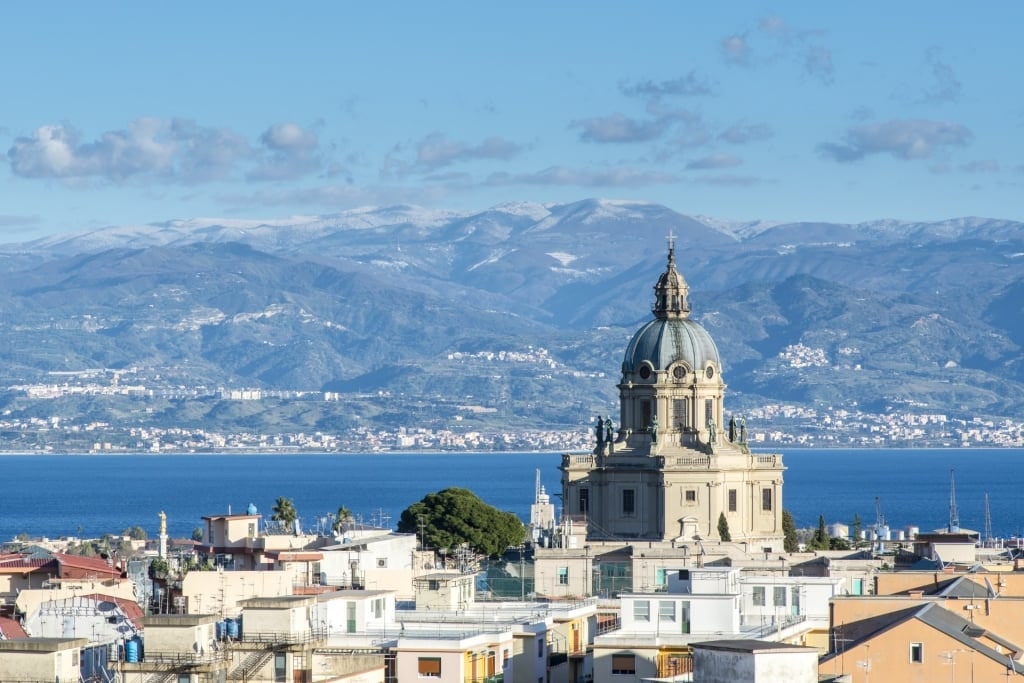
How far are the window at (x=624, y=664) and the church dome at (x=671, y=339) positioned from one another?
2516 inches

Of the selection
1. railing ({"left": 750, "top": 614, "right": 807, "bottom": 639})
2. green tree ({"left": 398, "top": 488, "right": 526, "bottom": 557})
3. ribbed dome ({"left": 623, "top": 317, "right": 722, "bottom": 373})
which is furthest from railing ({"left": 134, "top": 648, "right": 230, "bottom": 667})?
ribbed dome ({"left": 623, "top": 317, "right": 722, "bottom": 373})

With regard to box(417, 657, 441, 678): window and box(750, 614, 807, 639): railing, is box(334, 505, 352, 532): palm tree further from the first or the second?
box(417, 657, 441, 678): window

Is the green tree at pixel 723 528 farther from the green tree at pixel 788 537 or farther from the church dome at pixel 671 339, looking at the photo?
the church dome at pixel 671 339

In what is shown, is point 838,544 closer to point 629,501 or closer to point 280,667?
point 629,501

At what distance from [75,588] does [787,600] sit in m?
12.7

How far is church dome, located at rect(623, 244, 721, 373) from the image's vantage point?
343 ft

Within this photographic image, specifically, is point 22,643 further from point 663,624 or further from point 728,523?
point 728,523

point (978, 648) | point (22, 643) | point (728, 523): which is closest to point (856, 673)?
point (978, 648)

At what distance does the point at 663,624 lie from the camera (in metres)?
Answer: 42.2

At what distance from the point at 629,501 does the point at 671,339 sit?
6279 millimetres

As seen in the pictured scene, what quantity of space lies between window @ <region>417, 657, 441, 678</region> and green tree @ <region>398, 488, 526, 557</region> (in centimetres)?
5141

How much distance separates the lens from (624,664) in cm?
4038

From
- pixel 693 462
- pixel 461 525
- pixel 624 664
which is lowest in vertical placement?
pixel 624 664

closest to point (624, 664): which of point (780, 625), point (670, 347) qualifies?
point (780, 625)
